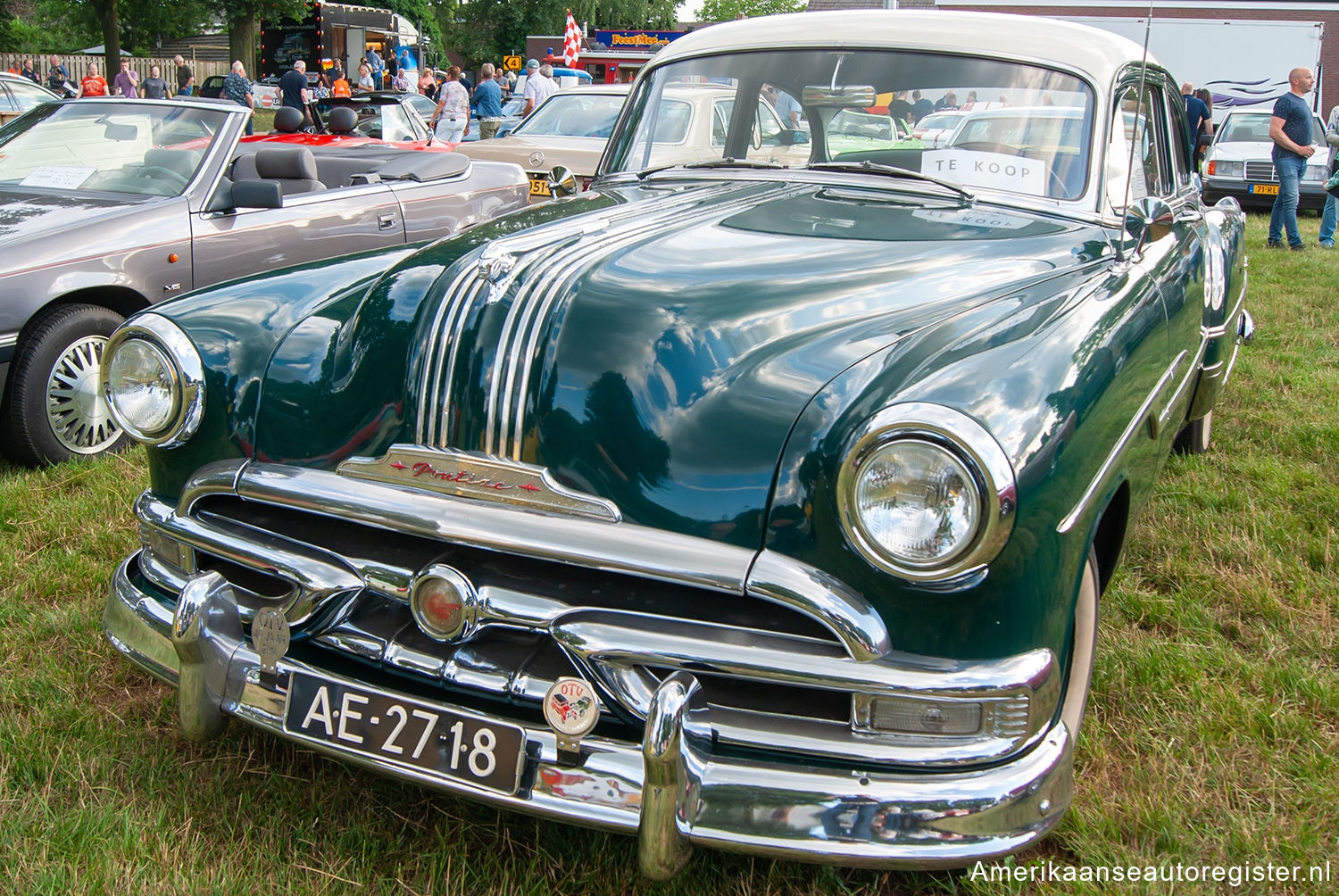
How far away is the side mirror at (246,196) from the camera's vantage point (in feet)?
A: 15.7

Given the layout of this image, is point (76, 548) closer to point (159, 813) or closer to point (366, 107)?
point (159, 813)

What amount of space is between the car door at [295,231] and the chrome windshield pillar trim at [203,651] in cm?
279

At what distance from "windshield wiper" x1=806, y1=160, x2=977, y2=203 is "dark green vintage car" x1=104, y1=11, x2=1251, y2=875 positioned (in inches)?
5.1

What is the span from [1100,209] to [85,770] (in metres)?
2.73

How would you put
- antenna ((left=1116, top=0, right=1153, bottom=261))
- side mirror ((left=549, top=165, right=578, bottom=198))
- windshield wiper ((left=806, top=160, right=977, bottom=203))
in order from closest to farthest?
antenna ((left=1116, top=0, right=1153, bottom=261))
windshield wiper ((left=806, top=160, right=977, bottom=203))
side mirror ((left=549, top=165, right=578, bottom=198))

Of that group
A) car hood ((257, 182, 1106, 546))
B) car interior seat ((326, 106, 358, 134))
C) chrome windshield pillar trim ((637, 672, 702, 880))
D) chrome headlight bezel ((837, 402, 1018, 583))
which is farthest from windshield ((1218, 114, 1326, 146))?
chrome windshield pillar trim ((637, 672, 702, 880))

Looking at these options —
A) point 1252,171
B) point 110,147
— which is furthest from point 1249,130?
point 110,147

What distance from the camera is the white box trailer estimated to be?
Result: 17.9 m

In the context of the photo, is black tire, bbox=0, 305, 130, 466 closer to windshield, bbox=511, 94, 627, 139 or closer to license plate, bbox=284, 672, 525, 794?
license plate, bbox=284, 672, 525, 794

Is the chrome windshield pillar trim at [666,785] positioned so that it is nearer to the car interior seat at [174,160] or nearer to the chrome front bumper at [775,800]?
the chrome front bumper at [775,800]

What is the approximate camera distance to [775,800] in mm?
1718

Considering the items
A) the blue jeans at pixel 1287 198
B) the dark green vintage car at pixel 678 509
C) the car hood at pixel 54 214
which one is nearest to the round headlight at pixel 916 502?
the dark green vintage car at pixel 678 509

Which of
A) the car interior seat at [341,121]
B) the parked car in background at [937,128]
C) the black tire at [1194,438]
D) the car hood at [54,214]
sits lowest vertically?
the black tire at [1194,438]

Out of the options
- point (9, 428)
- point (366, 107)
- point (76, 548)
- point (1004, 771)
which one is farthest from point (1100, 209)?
point (366, 107)
